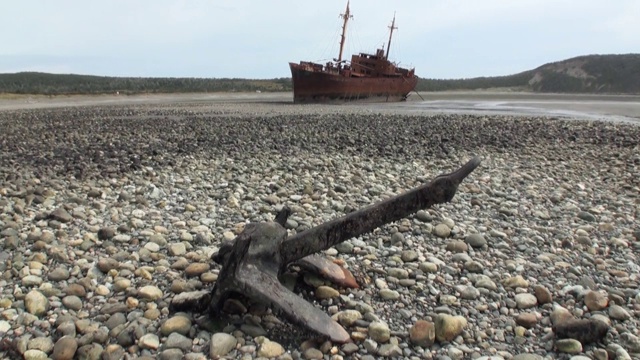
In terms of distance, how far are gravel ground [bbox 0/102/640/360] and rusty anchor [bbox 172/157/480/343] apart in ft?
0.38

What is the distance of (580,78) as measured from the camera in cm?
7794

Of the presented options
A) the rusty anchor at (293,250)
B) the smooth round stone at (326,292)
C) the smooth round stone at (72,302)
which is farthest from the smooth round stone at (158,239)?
the smooth round stone at (326,292)

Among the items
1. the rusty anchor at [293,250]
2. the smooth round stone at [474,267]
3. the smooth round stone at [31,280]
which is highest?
the rusty anchor at [293,250]

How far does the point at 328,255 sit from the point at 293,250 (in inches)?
34.6

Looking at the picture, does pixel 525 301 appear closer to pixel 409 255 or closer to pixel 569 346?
pixel 569 346

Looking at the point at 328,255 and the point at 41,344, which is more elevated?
the point at 328,255

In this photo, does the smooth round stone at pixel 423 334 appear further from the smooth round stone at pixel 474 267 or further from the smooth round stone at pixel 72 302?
the smooth round stone at pixel 72 302

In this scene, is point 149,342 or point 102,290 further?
point 102,290

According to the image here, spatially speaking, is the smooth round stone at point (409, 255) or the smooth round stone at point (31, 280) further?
the smooth round stone at point (409, 255)

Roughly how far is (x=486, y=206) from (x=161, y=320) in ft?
12.1

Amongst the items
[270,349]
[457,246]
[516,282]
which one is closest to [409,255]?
[457,246]

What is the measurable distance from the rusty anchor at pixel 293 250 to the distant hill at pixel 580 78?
250 feet

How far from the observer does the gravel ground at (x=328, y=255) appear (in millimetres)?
2713


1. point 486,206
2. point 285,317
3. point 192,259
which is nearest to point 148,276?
point 192,259
